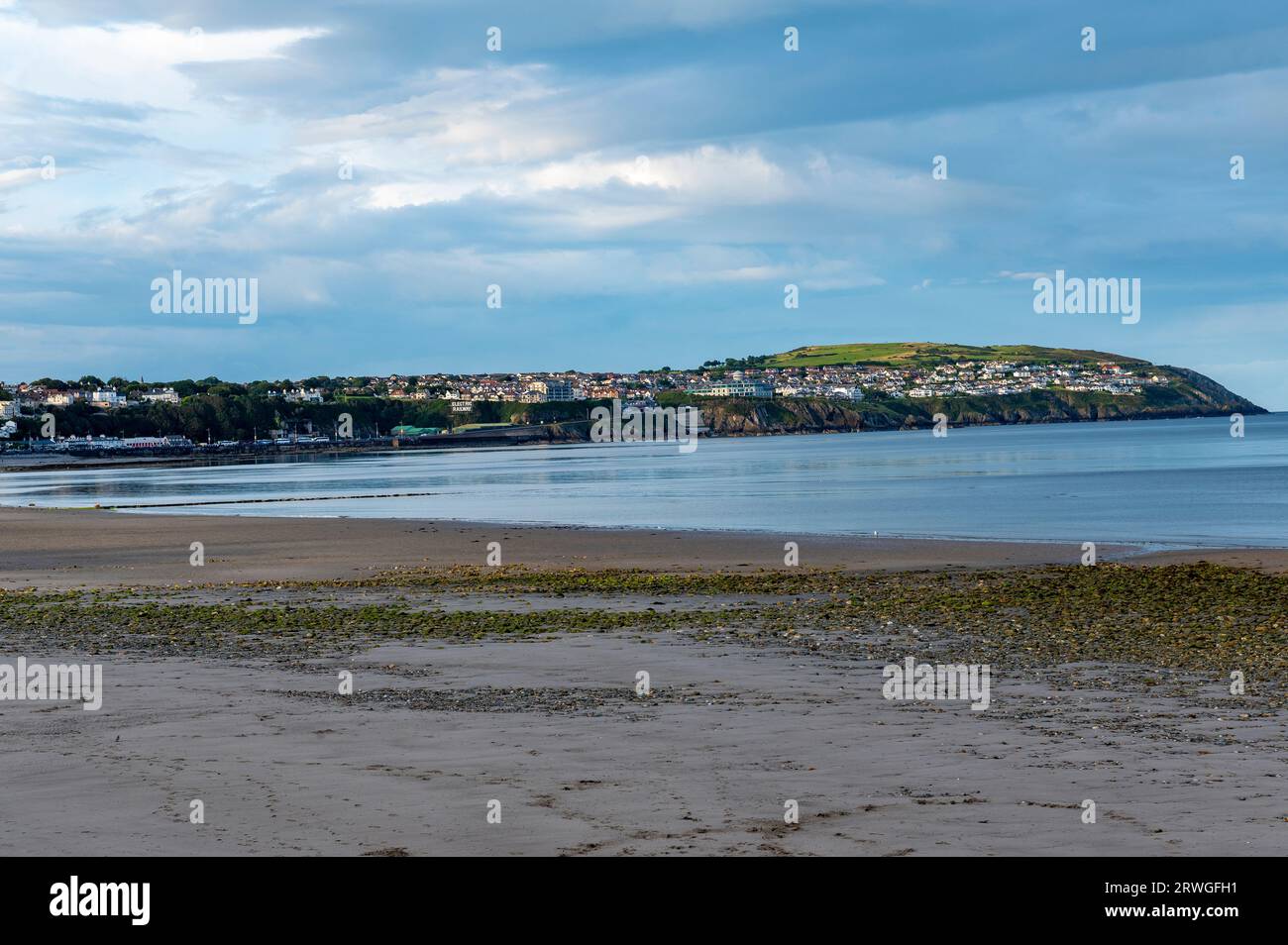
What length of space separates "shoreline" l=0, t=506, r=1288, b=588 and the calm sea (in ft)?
13.7

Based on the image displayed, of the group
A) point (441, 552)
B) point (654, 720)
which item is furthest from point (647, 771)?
point (441, 552)

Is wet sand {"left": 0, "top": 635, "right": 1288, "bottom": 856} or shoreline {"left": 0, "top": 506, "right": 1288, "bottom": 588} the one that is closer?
wet sand {"left": 0, "top": 635, "right": 1288, "bottom": 856}

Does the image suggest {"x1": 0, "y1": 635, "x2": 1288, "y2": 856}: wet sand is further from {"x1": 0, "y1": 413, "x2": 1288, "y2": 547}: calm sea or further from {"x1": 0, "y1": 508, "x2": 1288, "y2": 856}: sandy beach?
{"x1": 0, "y1": 413, "x2": 1288, "y2": 547}: calm sea

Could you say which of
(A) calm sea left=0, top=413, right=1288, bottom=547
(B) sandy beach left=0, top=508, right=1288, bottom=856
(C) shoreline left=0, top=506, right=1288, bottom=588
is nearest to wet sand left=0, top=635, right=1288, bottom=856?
(B) sandy beach left=0, top=508, right=1288, bottom=856

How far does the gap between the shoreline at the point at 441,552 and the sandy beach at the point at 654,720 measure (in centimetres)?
345

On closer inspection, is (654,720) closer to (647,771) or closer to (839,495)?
(647,771)

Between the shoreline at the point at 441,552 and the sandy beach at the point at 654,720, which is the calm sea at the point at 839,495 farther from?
the sandy beach at the point at 654,720

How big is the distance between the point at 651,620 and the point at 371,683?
633 cm

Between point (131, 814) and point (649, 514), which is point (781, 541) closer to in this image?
point (649, 514)

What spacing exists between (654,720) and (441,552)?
2325 cm

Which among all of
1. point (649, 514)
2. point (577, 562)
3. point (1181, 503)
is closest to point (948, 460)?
point (1181, 503)

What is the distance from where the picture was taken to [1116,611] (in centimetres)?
2031

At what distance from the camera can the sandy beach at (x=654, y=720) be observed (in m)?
8.78

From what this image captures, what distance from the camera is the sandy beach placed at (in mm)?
8781
